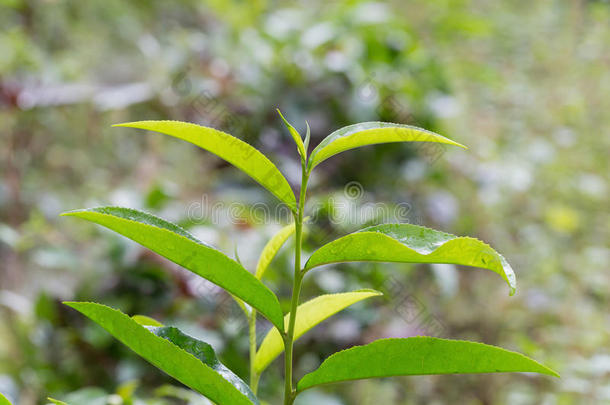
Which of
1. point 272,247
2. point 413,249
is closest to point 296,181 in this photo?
point 272,247

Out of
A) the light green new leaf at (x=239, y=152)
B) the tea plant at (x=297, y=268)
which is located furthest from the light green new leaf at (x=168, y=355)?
the light green new leaf at (x=239, y=152)

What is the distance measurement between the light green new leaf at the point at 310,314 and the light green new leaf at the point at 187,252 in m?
0.05

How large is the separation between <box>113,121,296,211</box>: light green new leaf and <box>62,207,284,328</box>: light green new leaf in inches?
2.1

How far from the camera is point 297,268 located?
0.34 m

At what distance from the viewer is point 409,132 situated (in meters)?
0.32

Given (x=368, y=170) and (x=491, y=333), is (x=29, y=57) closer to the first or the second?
(x=368, y=170)

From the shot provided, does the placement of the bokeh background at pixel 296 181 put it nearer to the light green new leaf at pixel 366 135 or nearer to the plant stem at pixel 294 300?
the plant stem at pixel 294 300

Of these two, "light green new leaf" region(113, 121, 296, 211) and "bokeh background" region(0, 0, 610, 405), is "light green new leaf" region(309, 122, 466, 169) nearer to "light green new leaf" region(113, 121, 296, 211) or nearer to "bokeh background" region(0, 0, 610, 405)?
"light green new leaf" region(113, 121, 296, 211)

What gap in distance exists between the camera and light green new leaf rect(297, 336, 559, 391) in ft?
1.01

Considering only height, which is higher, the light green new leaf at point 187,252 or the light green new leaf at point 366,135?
the light green new leaf at point 366,135

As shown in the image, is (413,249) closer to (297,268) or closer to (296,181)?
(297,268)

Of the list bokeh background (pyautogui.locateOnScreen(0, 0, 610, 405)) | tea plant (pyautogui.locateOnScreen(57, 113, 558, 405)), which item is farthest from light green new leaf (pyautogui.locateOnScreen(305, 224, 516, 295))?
bokeh background (pyautogui.locateOnScreen(0, 0, 610, 405))

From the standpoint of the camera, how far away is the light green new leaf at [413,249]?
295 mm

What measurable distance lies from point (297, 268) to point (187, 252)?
7 centimetres
